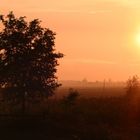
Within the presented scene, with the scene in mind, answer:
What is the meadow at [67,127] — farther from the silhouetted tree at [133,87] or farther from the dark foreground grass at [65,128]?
the silhouetted tree at [133,87]

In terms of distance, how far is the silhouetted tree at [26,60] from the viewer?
4528 centimetres

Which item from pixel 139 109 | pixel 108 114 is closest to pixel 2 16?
pixel 108 114

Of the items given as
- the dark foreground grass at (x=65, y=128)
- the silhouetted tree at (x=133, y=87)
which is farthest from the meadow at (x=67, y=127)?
the silhouetted tree at (x=133, y=87)

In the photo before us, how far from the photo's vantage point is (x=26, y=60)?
45.1m

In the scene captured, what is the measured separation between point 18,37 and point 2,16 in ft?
9.05

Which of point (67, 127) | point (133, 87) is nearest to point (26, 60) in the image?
point (67, 127)

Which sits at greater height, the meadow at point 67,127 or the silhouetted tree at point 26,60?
the silhouetted tree at point 26,60

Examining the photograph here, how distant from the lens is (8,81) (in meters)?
46.0

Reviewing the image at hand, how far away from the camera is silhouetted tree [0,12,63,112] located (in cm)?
4528

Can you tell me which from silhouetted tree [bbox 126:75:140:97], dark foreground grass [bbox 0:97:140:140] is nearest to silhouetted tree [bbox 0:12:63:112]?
dark foreground grass [bbox 0:97:140:140]

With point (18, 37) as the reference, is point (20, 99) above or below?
below

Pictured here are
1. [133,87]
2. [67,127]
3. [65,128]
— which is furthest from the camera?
[133,87]

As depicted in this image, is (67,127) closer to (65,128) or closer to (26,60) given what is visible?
(65,128)

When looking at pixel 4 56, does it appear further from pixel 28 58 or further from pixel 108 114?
pixel 108 114
